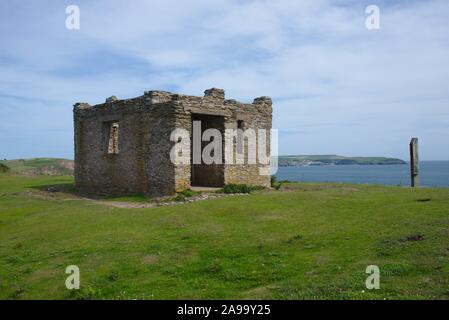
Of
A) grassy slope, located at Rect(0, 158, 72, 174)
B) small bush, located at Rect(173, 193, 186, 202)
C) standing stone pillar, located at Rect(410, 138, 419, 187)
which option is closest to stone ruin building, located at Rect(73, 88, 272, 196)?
small bush, located at Rect(173, 193, 186, 202)

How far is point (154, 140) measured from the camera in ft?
74.2

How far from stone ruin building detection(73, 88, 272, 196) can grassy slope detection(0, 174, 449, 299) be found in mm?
5613

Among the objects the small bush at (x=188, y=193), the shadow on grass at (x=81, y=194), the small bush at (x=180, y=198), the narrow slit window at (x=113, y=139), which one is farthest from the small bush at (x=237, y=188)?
the narrow slit window at (x=113, y=139)

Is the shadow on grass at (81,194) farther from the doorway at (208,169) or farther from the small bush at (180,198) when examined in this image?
the doorway at (208,169)

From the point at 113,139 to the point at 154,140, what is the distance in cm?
572

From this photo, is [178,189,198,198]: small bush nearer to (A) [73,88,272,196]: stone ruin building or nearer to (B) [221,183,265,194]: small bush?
(A) [73,88,272,196]: stone ruin building

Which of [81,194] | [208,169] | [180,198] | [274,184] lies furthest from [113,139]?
[274,184]

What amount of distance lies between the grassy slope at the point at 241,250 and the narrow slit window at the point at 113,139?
10.1 m

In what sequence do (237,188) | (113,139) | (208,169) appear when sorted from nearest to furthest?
(237,188) < (208,169) < (113,139)

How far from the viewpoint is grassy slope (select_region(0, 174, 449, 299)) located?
8.57 m

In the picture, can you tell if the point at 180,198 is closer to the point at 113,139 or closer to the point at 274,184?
the point at 274,184

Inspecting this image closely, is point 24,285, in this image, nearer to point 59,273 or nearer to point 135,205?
point 59,273
